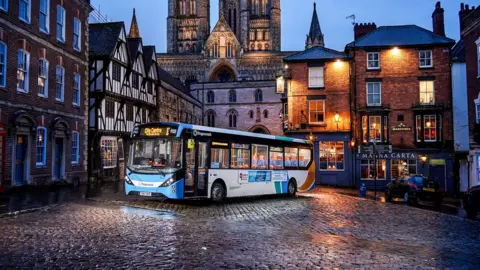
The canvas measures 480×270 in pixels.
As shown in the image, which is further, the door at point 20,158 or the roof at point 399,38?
the roof at point 399,38

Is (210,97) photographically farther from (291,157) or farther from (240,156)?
(240,156)

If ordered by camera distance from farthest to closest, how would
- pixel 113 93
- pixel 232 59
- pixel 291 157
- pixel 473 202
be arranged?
pixel 232 59, pixel 113 93, pixel 291 157, pixel 473 202

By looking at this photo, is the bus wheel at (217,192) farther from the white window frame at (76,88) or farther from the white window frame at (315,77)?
the white window frame at (315,77)

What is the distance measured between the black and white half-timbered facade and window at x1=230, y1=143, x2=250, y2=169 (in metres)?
14.2

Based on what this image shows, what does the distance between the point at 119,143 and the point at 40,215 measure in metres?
21.1

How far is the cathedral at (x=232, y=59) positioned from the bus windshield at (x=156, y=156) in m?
46.8

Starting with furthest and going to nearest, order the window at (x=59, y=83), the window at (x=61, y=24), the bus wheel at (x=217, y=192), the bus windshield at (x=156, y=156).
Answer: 1. the window at (x=61, y=24)
2. the window at (x=59, y=83)
3. the bus wheel at (x=217, y=192)
4. the bus windshield at (x=156, y=156)

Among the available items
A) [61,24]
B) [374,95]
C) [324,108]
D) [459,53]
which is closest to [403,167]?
[374,95]

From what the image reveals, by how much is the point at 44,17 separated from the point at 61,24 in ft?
5.82

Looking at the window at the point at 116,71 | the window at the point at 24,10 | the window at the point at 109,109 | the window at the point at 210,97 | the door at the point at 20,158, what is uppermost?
the window at the point at 210,97

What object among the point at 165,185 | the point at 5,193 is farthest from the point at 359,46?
the point at 5,193

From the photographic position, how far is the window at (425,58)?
32.0 m

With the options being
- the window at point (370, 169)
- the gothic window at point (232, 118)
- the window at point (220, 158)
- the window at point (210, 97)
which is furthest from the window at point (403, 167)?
the window at point (210, 97)

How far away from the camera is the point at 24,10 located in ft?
67.5
